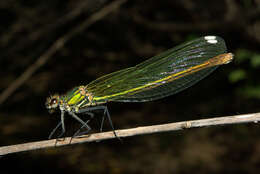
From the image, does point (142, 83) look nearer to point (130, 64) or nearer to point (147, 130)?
point (147, 130)

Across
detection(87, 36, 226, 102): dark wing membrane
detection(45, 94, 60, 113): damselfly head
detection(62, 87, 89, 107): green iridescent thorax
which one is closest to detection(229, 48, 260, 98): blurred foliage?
detection(87, 36, 226, 102): dark wing membrane

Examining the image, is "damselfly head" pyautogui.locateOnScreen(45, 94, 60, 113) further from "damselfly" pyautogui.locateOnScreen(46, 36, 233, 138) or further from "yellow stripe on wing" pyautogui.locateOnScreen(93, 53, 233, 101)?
"yellow stripe on wing" pyautogui.locateOnScreen(93, 53, 233, 101)

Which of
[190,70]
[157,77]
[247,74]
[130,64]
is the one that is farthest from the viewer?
[130,64]

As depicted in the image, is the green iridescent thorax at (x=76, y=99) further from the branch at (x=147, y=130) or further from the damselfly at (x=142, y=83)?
the branch at (x=147, y=130)

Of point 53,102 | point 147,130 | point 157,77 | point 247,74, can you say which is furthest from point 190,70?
point 247,74

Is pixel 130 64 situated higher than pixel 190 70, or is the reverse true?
pixel 130 64

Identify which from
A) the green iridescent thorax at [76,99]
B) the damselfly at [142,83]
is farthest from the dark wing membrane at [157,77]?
the green iridescent thorax at [76,99]

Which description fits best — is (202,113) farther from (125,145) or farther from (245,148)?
(125,145)
